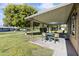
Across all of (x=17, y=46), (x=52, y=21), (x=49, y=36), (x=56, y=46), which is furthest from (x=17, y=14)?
(x=56, y=46)

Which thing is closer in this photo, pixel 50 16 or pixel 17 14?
pixel 50 16

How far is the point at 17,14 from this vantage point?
7.98 metres

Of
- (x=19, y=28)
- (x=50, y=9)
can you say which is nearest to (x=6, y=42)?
(x=19, y=28)

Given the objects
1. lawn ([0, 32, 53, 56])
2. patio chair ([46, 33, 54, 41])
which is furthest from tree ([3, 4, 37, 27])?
patio chair ([46, 33, 54, 41])

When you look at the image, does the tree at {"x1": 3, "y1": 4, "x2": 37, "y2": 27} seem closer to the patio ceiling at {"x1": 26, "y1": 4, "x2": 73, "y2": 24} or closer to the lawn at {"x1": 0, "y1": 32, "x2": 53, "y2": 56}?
the patio ceiling at {"x1": 26, "y1": 4, "x2": 73, "y2": 24}

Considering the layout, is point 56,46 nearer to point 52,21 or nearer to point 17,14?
point 52,21

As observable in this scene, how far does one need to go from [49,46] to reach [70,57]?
1.03 metres

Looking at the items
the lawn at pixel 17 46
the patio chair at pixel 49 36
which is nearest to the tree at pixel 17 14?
the lawn at pixel 17 46

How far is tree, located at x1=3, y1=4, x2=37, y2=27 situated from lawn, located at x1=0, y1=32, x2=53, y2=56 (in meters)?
0.43

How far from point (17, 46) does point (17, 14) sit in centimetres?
138

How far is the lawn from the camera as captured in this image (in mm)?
7953

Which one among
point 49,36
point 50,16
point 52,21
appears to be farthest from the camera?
point 49,36

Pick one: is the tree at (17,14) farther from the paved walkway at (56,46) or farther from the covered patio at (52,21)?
the paved walkway at (56,46)

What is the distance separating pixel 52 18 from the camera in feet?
26.0
